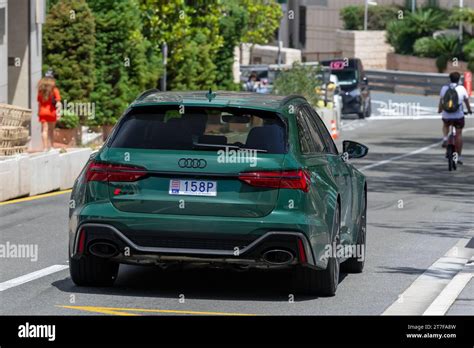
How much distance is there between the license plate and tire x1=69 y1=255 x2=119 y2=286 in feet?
3.23

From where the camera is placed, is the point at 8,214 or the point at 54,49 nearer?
the point at 8,214

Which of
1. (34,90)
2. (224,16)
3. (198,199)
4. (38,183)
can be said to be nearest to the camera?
(198,199)

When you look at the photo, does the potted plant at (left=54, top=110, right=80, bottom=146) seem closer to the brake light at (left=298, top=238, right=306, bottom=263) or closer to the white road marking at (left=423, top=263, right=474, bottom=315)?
the white road marking at (left=423, top=263, right=474, bottom=315)

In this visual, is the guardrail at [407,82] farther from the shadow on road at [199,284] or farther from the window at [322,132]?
the shadow on road at [199,284]

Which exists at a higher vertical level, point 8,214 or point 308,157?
point 308,157

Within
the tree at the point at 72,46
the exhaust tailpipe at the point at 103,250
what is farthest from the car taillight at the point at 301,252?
the tree at the point at 72,46

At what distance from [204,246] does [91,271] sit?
1158 mm

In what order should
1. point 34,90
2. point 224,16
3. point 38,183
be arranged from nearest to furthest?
point 38,183 < point 34,90 < point 224,16

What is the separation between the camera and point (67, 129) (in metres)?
33.8

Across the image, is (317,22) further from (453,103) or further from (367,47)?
(453,103)
